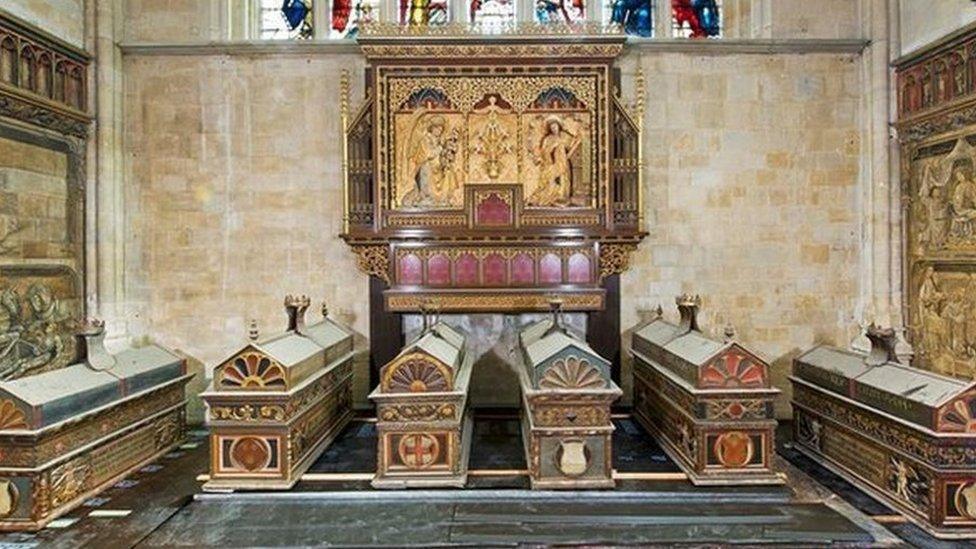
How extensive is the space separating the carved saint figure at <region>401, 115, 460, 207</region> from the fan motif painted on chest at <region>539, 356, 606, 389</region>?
10.6 ft

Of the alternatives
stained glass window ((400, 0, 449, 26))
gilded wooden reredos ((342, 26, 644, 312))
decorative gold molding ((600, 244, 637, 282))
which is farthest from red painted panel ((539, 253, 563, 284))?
stained glass window ((400, 0, 449, 26))

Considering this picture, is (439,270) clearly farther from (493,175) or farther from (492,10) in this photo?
(492,10)

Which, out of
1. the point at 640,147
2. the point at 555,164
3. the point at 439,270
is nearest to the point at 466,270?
the point at 439,270

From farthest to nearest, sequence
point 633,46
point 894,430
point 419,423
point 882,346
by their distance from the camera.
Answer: point 633,46, point 882,346, point 419,423, point 894,430

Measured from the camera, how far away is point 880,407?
208 inches

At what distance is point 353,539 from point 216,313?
4802mm

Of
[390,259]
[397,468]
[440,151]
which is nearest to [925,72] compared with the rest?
[440,151]

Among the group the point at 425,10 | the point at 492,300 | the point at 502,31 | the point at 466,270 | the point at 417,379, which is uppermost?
the point at 425,10

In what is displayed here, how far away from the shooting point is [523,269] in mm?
8055

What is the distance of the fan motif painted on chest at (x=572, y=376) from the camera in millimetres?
5430

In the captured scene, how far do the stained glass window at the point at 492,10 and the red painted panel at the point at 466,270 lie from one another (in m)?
3.28

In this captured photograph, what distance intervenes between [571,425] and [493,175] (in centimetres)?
369

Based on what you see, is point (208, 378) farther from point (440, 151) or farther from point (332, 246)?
→ point (440, 151)

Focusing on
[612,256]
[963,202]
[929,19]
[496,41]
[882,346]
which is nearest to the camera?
[882,346]
